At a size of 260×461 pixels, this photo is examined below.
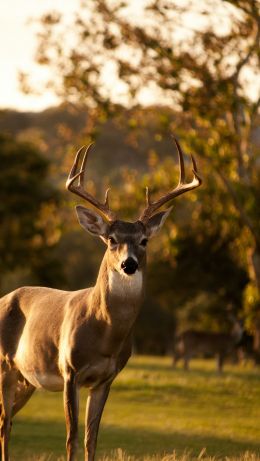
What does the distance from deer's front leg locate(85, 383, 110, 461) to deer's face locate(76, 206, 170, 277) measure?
1242 mm

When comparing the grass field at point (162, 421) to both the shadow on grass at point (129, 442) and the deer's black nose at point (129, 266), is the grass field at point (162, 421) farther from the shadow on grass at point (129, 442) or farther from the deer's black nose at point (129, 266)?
the deer's black nose at point (129, 266)

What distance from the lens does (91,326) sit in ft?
36.7

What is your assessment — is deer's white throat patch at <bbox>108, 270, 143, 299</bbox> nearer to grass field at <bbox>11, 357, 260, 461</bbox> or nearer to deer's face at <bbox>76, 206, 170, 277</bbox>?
deer's face at <bbox>76, 206, 170, 277</bbox>

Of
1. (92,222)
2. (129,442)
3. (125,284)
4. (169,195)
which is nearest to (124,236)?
(125,284)

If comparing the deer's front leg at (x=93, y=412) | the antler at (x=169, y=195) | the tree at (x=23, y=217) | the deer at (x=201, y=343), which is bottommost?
the tree at (x=23, y=217)

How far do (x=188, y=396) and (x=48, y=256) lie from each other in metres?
28.3

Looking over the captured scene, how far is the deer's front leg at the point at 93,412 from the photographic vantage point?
11453mm

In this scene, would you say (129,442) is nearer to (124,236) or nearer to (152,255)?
(124,236)

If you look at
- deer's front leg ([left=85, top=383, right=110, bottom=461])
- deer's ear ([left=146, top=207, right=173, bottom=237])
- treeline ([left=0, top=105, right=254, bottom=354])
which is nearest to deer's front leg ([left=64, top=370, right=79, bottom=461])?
deer's front leg ([left=85, top=383, right=110, bottom=461])

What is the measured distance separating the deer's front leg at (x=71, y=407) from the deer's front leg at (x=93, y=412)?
29 centimetres

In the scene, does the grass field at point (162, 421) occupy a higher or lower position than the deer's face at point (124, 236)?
lower

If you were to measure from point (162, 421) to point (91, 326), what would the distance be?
9.69m

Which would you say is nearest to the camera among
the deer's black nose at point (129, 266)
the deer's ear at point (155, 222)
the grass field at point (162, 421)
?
the deer's black nose at point (129, 266)

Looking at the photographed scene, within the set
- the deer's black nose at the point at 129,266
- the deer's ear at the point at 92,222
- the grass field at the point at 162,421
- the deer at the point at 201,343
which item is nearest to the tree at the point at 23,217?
the deer at the point at 201,343
